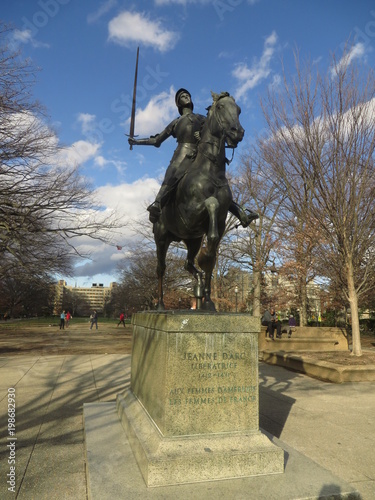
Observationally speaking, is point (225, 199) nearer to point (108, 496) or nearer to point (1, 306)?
point (108, 496)

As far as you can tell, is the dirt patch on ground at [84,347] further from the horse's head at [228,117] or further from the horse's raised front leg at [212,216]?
the horse's head at [228,117]

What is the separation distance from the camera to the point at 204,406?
3631 millimetres

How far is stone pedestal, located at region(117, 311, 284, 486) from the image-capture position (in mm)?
3270

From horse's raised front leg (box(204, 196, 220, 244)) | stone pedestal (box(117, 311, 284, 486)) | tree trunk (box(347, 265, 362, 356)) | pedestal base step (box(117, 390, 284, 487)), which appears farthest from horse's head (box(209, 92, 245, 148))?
tree trunk (box(347, 265, 362, 356))

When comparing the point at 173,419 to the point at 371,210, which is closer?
the point at 173,419

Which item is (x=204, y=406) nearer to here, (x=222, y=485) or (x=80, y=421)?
(x=222, y=485)

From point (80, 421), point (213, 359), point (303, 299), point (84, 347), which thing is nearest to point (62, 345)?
point (84, 347)

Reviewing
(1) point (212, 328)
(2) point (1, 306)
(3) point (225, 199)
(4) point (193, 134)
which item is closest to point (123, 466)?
(1) point (212, 328)

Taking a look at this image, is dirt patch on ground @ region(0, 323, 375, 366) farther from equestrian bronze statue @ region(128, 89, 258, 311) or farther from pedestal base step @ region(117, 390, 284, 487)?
pedestal base step @ region(117, 390, 284, 487)

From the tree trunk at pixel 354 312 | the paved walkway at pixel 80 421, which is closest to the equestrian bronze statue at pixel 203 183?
the paved walkway at pixel 80 421

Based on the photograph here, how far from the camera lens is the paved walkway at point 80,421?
3793 millimetres

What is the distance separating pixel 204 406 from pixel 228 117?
328cm

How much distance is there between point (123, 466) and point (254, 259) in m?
23.2

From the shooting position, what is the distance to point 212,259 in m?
5.02
